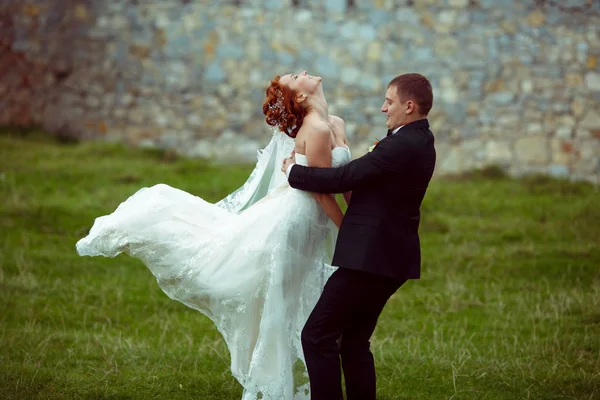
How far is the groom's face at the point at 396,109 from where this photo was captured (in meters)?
4.87

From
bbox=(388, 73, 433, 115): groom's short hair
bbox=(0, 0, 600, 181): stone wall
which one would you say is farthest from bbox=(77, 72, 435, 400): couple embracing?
bbox=(0, 0, 600, 181): stone wall

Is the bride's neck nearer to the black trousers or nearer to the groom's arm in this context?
the groom's arm

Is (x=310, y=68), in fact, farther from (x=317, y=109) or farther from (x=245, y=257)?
(x=245, y=257)

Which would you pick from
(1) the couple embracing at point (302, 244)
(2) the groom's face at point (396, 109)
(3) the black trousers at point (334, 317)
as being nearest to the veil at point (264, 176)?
(1) the couple embracing at point (302, 244)

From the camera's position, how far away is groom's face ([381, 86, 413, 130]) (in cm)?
487

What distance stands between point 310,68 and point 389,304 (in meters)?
6.99

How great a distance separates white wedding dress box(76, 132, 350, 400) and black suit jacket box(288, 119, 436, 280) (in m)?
0.30

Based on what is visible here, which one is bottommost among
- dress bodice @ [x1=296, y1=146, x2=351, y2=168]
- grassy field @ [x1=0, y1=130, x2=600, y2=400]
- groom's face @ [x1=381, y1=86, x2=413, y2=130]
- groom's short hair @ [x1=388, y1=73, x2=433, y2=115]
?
grassy field @ [x1=0, y1=130, x2=600, y2=400]

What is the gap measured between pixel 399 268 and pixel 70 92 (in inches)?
458

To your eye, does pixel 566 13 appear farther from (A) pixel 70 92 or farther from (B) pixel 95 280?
(B) pixel 95 280

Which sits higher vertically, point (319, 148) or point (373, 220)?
point (319, 148)

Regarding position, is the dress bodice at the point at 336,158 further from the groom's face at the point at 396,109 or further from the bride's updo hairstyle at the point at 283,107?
the groom's face at the point at 396,109

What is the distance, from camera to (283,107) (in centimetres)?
522

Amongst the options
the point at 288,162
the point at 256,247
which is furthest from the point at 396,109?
the point at 256,247
